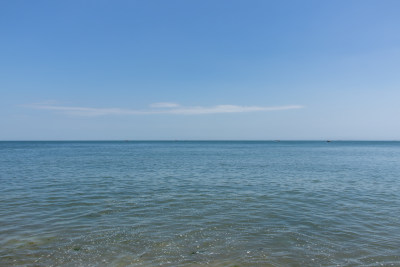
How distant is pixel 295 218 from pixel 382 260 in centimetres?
528

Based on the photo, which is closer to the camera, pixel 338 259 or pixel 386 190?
pixel 338 259

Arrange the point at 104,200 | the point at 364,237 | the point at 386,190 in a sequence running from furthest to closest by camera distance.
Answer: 1. the point at 386,190
2. the point at 104,200
3. the point at 364,237

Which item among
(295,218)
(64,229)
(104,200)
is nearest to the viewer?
(64,229)

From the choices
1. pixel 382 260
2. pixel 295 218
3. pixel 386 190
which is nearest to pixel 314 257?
pixel 382 260

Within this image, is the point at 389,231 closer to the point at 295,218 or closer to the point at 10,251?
the point at 295,218

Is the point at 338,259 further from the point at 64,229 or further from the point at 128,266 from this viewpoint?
the point at 64,229

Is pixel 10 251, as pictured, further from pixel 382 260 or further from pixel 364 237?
pixel 364 237

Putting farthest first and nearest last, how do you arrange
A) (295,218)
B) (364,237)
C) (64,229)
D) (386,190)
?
(386,190) → (295,218) → (64,229) → (364,237)

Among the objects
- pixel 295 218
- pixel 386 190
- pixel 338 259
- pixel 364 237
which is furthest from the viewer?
pixel 386 190

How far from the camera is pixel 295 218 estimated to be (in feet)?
47.6

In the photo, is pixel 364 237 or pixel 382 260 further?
pixel 364 237

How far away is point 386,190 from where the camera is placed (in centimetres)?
2272

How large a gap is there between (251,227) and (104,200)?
1099 centimetres

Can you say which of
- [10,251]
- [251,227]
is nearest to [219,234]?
[251,227]
